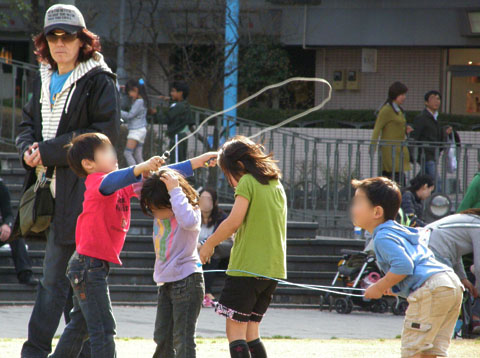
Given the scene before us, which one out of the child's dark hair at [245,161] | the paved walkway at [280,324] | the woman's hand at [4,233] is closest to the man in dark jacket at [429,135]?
the paved walkway at [280,324]

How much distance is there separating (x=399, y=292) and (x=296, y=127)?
536 inches

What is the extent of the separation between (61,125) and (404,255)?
2094 millimetres

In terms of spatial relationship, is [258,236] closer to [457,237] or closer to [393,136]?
[457,237]

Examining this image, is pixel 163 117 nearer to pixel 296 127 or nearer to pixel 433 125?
pixel 433 125

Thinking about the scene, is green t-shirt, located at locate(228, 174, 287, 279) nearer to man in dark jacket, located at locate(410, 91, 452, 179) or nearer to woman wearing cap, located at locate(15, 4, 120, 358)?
woman wearing cap, located at locate(15, 4, 120, 358)

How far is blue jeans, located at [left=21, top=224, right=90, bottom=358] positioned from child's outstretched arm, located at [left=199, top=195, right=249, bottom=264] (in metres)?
0.76

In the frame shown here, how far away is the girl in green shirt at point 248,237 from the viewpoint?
4.88 metres

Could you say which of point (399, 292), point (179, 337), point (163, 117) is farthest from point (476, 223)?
point (163, 117)

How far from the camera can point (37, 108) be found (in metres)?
5.12

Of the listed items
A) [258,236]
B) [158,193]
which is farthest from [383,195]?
[158,193]

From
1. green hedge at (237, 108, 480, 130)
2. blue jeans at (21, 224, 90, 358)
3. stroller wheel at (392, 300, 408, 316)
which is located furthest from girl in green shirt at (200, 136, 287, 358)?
green hedge at (237, 108, 480, 130)

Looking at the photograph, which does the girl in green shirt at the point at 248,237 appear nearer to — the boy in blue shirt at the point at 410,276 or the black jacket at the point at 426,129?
the boy in blue shirt at the point at 410,276

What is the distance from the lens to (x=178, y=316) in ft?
14.9

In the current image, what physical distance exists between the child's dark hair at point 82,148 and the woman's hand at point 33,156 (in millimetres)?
247
